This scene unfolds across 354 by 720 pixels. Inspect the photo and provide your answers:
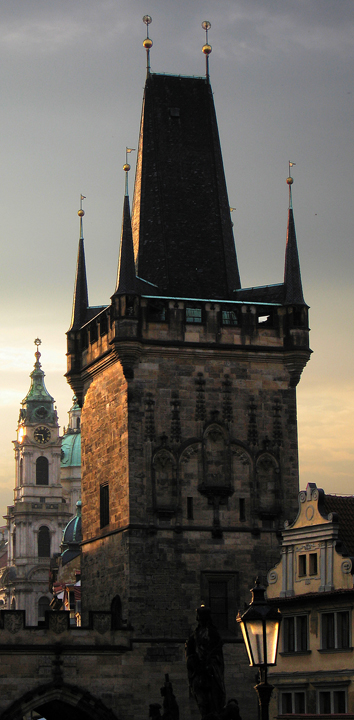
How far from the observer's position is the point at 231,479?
147ft

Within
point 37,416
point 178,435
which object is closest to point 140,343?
point 178,435

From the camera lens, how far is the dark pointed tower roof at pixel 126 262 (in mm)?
44719

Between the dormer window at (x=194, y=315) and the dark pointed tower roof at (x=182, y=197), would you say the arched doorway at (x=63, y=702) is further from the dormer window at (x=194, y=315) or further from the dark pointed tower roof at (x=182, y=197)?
the dark pointed tower roof at (x=182, y=197)

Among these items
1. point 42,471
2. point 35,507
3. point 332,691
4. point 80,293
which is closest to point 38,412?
point 42,471

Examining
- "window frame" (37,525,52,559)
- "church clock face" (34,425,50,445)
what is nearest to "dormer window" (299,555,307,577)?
"window frame" (37,525,52,559)

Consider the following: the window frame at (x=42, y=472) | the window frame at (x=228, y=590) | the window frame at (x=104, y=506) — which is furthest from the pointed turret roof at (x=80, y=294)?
the window frame at (x=42, y=472)

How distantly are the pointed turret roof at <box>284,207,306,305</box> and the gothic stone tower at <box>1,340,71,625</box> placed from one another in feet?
292

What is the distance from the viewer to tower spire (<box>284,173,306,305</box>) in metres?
46.7

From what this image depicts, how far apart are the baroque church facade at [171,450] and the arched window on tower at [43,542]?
89975 millimetres

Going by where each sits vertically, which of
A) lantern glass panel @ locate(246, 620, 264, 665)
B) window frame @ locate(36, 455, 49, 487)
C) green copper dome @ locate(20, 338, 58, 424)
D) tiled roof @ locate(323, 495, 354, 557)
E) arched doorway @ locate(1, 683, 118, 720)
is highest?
green copper dome @ locate(20, 338, 58, 424)

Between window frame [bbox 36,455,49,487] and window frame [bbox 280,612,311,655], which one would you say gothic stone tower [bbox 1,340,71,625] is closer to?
window frame [bbox 36,455,49,487]

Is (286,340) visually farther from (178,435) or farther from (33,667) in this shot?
(33,667)

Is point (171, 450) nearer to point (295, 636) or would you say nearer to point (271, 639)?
point (295, 636)

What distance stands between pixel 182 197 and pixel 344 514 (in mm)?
13508
